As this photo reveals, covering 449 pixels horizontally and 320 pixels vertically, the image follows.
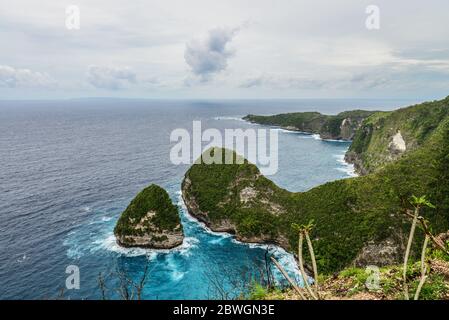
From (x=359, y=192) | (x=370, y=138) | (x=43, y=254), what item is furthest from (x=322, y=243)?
(x=370, y=138)

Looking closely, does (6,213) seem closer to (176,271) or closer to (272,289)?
(176,271)

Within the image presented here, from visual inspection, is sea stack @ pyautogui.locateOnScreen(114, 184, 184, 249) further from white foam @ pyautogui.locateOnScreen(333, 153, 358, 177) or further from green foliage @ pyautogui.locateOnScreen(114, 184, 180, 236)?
white foam @ pyautogui.locateOnScreen(333, 153, 358, 177)

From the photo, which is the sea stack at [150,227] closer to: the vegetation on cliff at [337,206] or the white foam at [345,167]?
the vegetation on cliff at [337,206]

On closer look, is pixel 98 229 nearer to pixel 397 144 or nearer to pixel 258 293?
pixel 258 293

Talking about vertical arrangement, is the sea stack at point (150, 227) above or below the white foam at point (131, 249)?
above

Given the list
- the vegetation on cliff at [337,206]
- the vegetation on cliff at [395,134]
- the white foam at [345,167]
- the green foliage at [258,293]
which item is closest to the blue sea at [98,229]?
the white foam at [345,167]

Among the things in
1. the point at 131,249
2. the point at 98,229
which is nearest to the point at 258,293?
the point at 131,249
